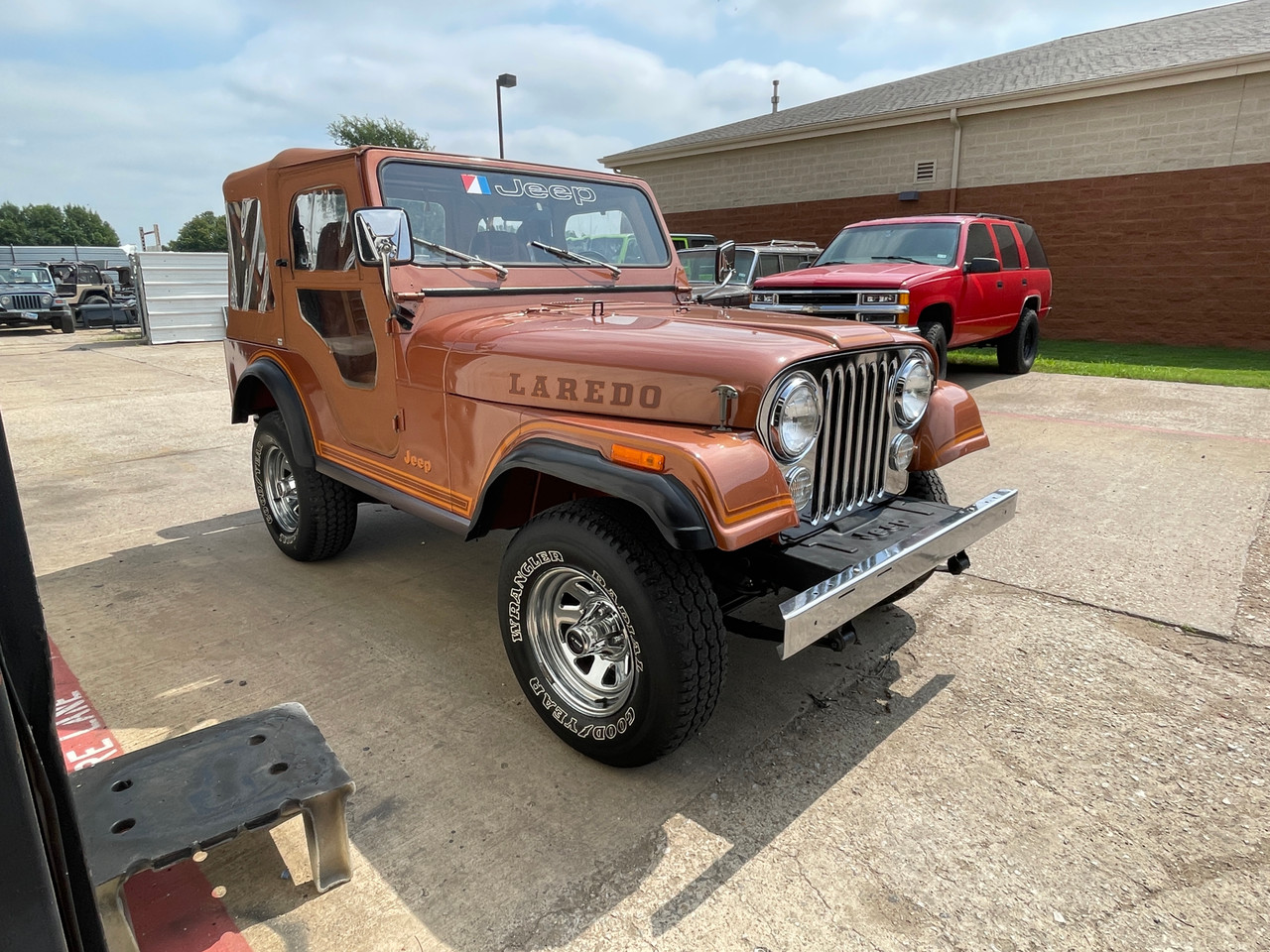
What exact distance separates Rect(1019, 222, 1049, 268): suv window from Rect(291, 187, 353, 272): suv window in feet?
30.6

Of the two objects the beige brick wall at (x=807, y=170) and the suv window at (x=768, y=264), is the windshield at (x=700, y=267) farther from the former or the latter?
the beige brick wall at (x=807, y=170)

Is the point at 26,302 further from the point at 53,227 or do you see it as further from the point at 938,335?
the point at 53,227

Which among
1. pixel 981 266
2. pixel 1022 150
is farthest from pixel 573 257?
pixel 1022 150

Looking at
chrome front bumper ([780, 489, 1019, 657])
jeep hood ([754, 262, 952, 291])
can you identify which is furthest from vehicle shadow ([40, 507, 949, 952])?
jeep hood ([754, 262, 952, 291])

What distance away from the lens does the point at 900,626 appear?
3449 mm

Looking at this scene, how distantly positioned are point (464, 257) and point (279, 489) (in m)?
1.94

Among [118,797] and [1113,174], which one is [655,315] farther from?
[1113,174]

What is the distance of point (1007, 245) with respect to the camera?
31.9 feet

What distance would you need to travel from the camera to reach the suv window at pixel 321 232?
11.1 feet

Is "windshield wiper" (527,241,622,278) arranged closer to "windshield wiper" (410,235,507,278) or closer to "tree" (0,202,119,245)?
"windshield wiper" (410,235,507,278)

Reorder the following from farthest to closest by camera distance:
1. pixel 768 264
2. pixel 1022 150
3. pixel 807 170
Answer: pixel 807 170 → pixel 1022 150 → pixel 768 264

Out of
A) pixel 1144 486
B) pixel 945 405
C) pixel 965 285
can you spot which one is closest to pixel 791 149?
pixel 965 285

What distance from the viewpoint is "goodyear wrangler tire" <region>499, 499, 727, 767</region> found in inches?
87.0

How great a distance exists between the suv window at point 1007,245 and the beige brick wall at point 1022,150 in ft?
15.1
